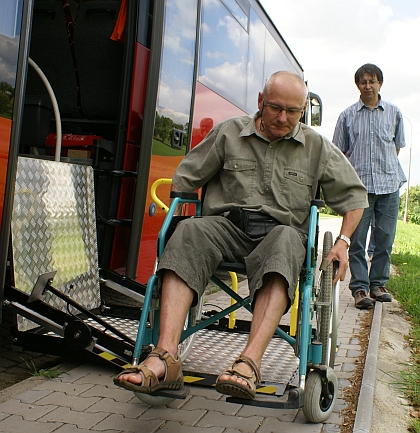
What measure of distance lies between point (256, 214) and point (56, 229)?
1271 millimetres

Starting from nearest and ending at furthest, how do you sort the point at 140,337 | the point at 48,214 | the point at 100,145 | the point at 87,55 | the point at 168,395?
the point at 168,395
the point at 140,337
the point at 48,214
the point at 100,145
the point at 87,55

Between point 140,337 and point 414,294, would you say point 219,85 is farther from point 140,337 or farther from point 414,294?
point 140,337

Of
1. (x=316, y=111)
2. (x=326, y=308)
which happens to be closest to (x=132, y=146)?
(x=326, y=308)

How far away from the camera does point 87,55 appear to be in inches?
189

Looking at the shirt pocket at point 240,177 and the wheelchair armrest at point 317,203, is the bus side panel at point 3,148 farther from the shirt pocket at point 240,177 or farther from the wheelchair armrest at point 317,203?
the wheelchair armrest at point 317,203

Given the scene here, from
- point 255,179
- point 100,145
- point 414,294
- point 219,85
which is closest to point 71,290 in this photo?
point 100,145

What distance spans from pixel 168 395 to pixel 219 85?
13.5ft

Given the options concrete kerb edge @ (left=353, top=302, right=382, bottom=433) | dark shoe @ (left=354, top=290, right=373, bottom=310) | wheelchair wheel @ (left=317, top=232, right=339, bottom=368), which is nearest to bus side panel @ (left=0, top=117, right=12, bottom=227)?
wheelchair wheel @ (left=317, top=232, right=339, bottom=368)

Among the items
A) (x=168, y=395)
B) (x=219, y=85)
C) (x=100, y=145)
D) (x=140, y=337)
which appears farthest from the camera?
(x=219, y=85)

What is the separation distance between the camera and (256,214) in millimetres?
3340

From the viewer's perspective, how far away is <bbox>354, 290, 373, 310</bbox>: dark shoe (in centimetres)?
583

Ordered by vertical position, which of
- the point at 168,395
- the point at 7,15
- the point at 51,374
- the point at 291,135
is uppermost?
the point at 7,15

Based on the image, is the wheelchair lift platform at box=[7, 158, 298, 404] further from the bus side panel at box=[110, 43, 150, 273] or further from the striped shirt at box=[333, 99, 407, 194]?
the striped shirt at box=[333, 99, 407, 194]

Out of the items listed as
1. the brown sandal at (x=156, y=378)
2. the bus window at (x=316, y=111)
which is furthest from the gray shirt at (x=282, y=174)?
the bus window at (x=316, y=111)
